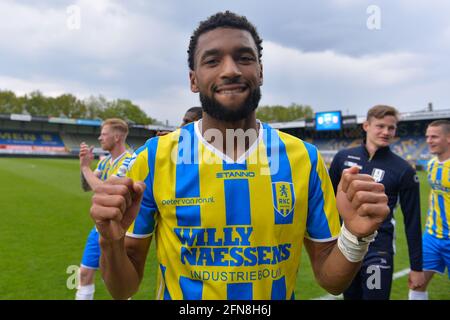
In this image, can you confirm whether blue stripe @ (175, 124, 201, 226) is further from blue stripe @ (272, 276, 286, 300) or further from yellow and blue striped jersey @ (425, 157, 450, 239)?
yellow and blue striped jersey @ (425, 157, 450, 239)

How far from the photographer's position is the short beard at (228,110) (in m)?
1.52

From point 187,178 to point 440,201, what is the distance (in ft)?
13.1

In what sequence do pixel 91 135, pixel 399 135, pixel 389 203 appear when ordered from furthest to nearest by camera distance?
pixel 91 135 → pixel 399 135 → pixel 389 203

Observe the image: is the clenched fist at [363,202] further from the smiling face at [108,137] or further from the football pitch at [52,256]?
the smiling face at [108,137]

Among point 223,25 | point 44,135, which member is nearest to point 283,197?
point 223,25

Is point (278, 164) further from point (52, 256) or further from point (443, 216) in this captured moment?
point (52, 256)

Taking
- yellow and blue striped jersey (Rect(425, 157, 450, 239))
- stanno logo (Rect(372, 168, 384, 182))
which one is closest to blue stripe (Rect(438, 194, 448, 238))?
yellow and blue striped jersey (Rect(425, 157, 450, 239))

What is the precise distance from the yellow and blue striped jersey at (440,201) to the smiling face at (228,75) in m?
3.73

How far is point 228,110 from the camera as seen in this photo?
1.52 m

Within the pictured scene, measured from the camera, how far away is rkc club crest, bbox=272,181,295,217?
1.55 m

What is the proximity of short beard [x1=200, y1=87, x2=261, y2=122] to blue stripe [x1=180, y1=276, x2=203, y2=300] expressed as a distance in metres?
0.73
